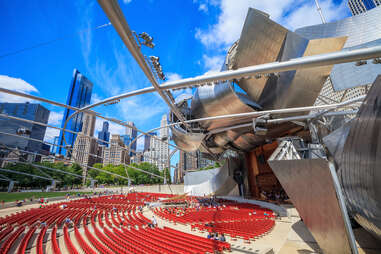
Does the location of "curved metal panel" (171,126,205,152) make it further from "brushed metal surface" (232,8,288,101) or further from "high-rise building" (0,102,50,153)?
"high-rise building" (0,102,50,153)

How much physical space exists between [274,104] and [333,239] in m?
13.9

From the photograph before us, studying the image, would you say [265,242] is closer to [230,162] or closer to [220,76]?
[220,76]

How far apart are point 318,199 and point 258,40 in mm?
13556

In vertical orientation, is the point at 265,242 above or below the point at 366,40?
below

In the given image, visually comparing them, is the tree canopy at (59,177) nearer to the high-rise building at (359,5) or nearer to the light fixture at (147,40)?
the light fixture at (147,40)

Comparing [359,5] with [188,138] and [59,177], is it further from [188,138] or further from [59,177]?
[59,177]

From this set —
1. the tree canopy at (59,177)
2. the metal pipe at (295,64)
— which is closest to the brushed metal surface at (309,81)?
the metal pipe at (295,64)

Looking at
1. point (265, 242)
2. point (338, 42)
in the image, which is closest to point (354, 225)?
point (265, 242)

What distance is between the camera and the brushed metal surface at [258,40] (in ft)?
45.9

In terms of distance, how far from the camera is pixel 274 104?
18.0 m

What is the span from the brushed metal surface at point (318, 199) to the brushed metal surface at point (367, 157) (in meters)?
0.64

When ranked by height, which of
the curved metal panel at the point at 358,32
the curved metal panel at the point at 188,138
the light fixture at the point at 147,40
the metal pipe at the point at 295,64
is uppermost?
the curved metal panel at the point at 358,32

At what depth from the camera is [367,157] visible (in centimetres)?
451

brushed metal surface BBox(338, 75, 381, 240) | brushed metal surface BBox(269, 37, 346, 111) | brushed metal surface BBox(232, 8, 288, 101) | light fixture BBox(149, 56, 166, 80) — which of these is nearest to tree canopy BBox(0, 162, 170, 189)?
brushed metal surface BBox(232, 8, 288, 101)
